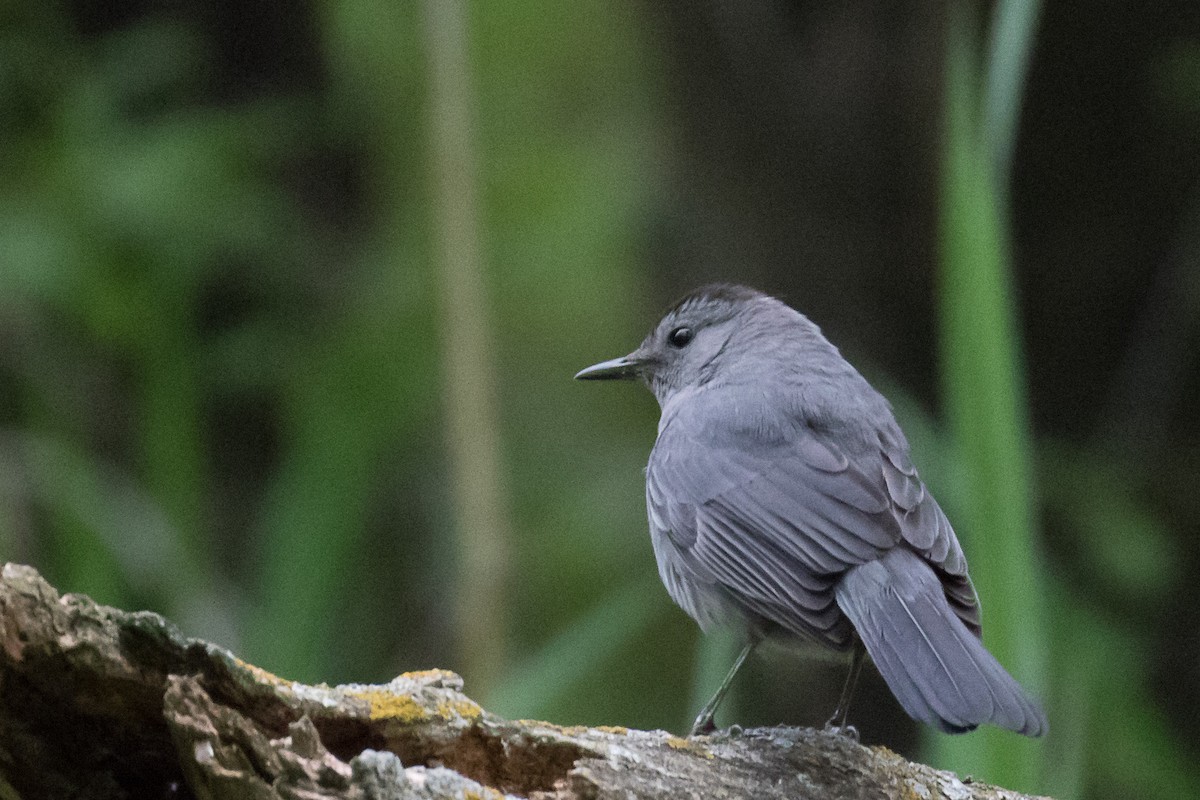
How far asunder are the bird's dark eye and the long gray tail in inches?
50.6

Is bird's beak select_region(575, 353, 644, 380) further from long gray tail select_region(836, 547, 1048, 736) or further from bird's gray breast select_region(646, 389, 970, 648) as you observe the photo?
long gray tail select_region(836, 547, 1048, 736)

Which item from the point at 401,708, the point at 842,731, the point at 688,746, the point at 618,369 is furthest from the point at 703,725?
the point at 618,369

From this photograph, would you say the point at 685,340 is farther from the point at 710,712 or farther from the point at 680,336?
the point at 710,712

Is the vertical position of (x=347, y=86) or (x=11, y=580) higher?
(x=347, y=86)

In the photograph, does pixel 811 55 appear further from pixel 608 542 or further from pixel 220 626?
pixel 220 626

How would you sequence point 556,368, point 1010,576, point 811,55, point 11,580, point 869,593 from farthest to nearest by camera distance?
point 556,368, point 811,55, point 1010,576, point 869,593, point 11,580

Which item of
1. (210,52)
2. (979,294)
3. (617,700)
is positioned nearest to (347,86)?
(210,52)

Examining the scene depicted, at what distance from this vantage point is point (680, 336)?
4.02 metres

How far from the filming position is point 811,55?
5.07m

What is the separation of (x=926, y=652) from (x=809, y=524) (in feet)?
1.53

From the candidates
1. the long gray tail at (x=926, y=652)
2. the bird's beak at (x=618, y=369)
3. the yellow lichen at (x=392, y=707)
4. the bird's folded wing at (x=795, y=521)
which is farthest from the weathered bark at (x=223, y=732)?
the bird's beak at (x=618, y=369)

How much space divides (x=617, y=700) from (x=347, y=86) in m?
3.13

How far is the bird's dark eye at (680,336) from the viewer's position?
13.2ft

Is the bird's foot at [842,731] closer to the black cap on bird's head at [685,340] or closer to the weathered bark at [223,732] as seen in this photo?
the weathered bark at [223,732]
